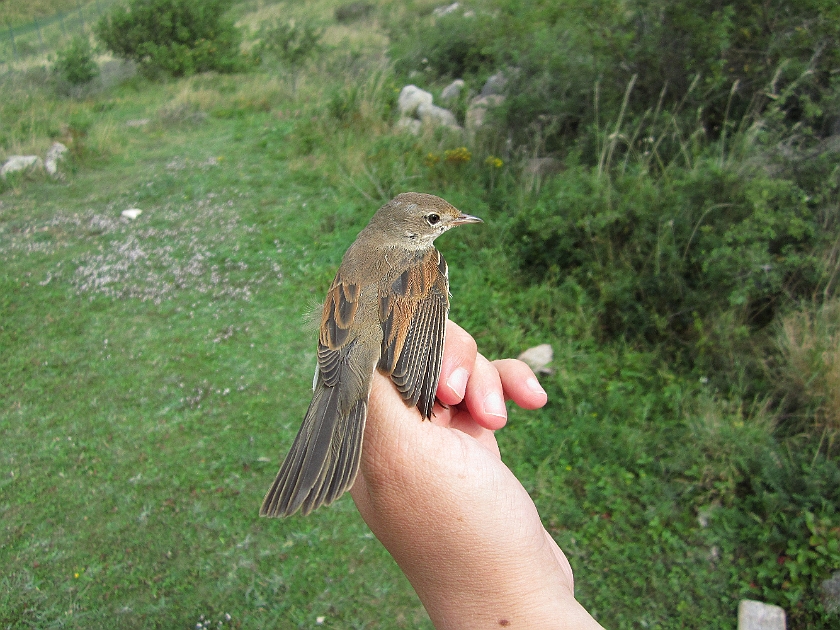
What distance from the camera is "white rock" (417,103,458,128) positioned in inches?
353

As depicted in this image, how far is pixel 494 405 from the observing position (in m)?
2.48

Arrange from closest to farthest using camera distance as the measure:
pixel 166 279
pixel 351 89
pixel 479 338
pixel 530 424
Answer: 1. pixel 530 424
2. pixel 479 338
3. pixel 166 279
4. pixel 351 89

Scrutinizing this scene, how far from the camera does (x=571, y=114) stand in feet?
23.4

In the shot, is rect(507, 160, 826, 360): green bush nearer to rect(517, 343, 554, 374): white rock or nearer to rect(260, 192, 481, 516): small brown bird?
rect(517, 343, 554, 374): white rock

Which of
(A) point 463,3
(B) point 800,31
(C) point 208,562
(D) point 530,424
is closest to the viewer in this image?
(C) point 208,562

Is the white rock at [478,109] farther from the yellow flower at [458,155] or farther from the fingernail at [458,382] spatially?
the fingernail at [458,382]

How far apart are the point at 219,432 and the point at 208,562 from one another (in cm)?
114

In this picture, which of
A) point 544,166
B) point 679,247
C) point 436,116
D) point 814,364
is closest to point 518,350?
point 679,247

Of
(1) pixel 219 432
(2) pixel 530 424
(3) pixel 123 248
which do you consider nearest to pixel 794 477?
(2) pixel 530 424

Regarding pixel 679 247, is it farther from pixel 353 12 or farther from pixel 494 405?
pixel 353 12

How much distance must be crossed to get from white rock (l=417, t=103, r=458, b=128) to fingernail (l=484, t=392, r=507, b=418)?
6.94 meters

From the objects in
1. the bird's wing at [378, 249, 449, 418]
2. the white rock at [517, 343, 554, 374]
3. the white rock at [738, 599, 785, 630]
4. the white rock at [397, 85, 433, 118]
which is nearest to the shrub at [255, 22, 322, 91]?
the white rock at [397, 85, 433, 118]

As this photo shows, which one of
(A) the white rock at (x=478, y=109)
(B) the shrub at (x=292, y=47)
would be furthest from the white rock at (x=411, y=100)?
(B) the shrub at (x=292, y=47)

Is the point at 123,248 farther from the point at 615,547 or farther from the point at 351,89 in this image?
the point at 615,547
